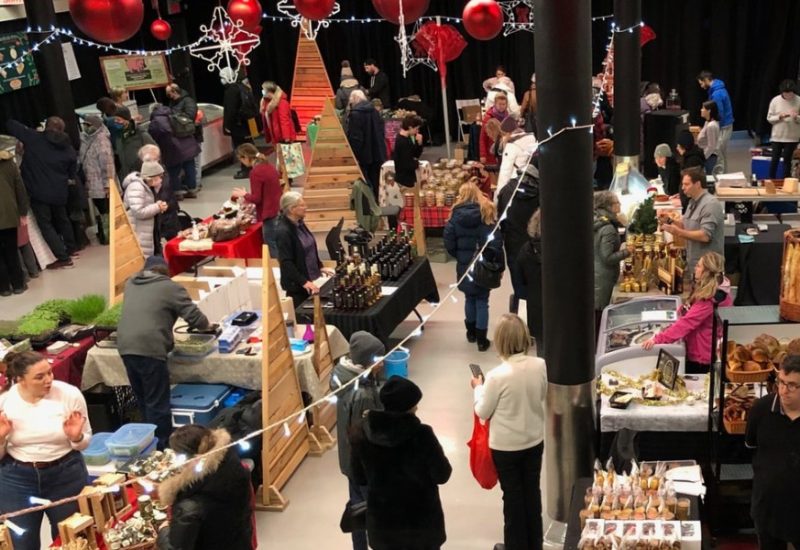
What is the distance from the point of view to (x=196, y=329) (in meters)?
6.51

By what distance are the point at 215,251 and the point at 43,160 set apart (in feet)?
8.12

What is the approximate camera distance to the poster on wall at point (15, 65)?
11891 millimetres

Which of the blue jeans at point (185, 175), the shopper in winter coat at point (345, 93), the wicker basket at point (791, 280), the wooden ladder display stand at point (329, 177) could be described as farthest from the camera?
the shopper in winter coat at point (345, 93)

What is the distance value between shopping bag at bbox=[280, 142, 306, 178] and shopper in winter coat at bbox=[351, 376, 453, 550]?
7943 millimetres

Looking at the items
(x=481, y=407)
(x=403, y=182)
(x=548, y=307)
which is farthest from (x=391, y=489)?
(x=403, y=182)

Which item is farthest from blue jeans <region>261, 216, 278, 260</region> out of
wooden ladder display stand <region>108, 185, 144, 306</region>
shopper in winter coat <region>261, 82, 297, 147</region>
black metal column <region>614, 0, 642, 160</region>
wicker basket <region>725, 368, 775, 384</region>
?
wicker basket <region>725, 368, 775, 384</region>

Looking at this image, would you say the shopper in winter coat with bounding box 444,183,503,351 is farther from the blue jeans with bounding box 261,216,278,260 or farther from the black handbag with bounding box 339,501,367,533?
the black handbag with bounding box 339,501,367,533

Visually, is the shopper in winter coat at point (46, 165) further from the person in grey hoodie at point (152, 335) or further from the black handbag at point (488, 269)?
the black handbag at point (488, 269)

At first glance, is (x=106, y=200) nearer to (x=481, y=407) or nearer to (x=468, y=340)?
(x=468, y=340)

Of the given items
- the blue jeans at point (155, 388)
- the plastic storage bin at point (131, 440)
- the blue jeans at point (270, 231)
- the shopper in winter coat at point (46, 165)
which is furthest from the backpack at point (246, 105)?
the plastic storage bin at point (131, 440)

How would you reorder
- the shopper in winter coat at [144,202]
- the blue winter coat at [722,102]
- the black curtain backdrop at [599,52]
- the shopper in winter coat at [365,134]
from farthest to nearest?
1. the black curtain backdrop at [599,52]
2. the blue winter coat at [722,102]
3. the shopper in winter coat at [365,134]
4. the shopper in winter coat at [144,202]

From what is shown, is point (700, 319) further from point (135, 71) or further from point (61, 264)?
point (135, 71)

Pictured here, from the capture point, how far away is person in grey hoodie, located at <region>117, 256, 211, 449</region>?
20.0ft

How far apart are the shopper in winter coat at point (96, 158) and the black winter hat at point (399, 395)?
7.61 meters
